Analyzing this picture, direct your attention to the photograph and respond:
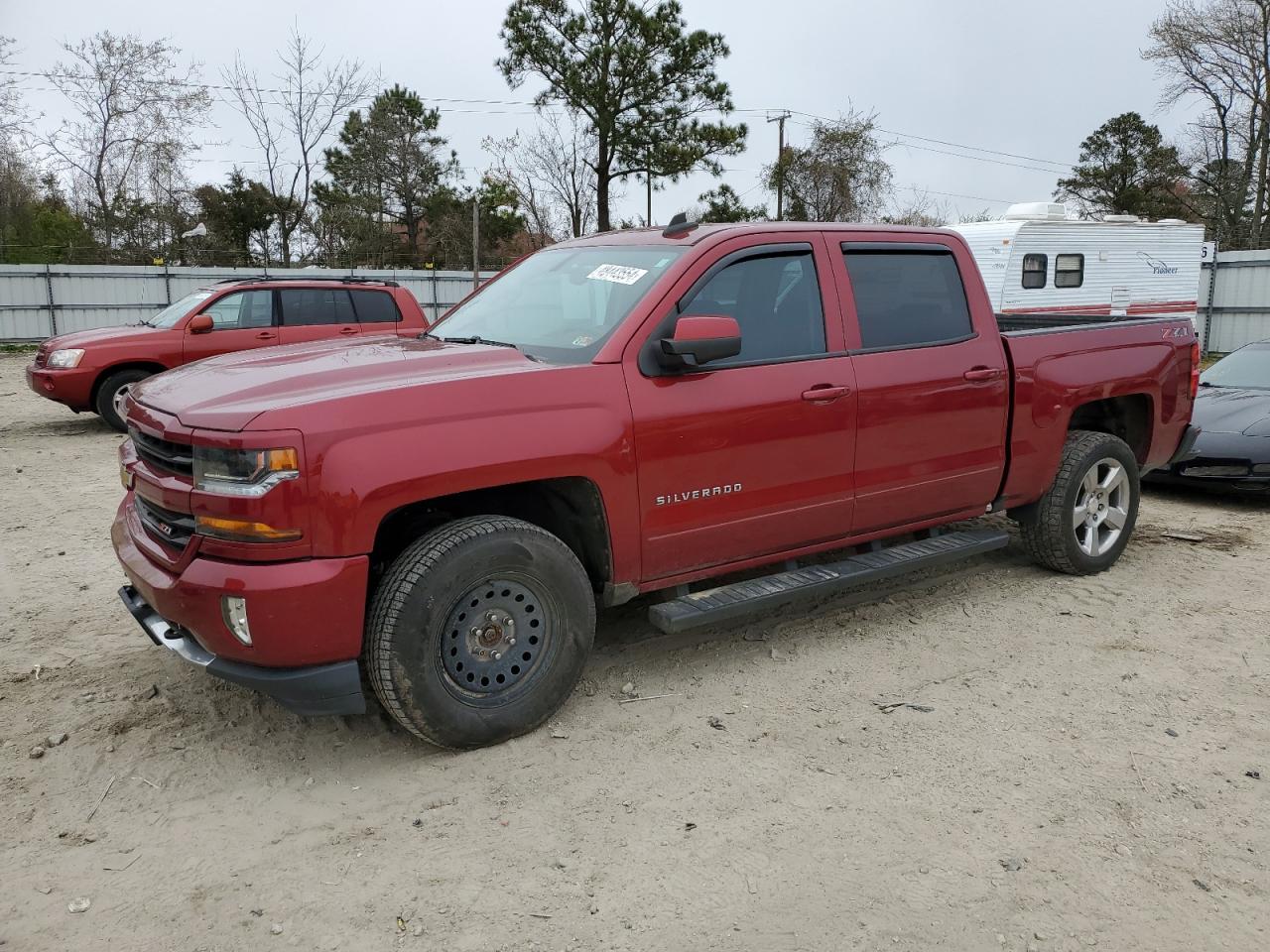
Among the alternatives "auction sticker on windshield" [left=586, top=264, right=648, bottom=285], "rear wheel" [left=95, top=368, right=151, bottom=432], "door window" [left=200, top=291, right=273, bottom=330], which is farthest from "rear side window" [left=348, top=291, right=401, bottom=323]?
"auction sticker on windshield" [left=586, top=264, right=648, bottom=285]

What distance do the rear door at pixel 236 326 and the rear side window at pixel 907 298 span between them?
8396 mm

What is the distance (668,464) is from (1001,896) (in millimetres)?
1845

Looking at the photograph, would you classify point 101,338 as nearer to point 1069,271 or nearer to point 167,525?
point 167,525

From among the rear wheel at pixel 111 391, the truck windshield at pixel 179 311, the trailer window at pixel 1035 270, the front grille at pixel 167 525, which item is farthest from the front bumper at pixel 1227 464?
the rear wheel at pixel 111 391

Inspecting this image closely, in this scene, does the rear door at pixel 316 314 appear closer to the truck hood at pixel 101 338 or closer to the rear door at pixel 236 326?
the rear door at pixel 236 326

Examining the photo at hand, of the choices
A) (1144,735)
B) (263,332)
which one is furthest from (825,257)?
(263,332)

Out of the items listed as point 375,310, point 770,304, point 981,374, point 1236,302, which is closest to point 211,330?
point 375,310

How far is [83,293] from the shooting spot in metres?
21.5

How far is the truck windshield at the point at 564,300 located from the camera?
12.8 feet

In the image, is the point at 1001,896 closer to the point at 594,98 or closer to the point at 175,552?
the point at 175,552

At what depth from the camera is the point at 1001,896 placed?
271cm

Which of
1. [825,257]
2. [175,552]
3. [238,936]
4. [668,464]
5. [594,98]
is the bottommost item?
[238,936]

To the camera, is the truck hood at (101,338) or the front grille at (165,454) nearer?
the front grille at (165,454)

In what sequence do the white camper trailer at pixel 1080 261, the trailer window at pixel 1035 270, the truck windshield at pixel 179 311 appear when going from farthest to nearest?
the trailer window at pixel 1035 270 < the white camper trailer at pixel 1080 261 < the truck windshield at pixel 179 311
